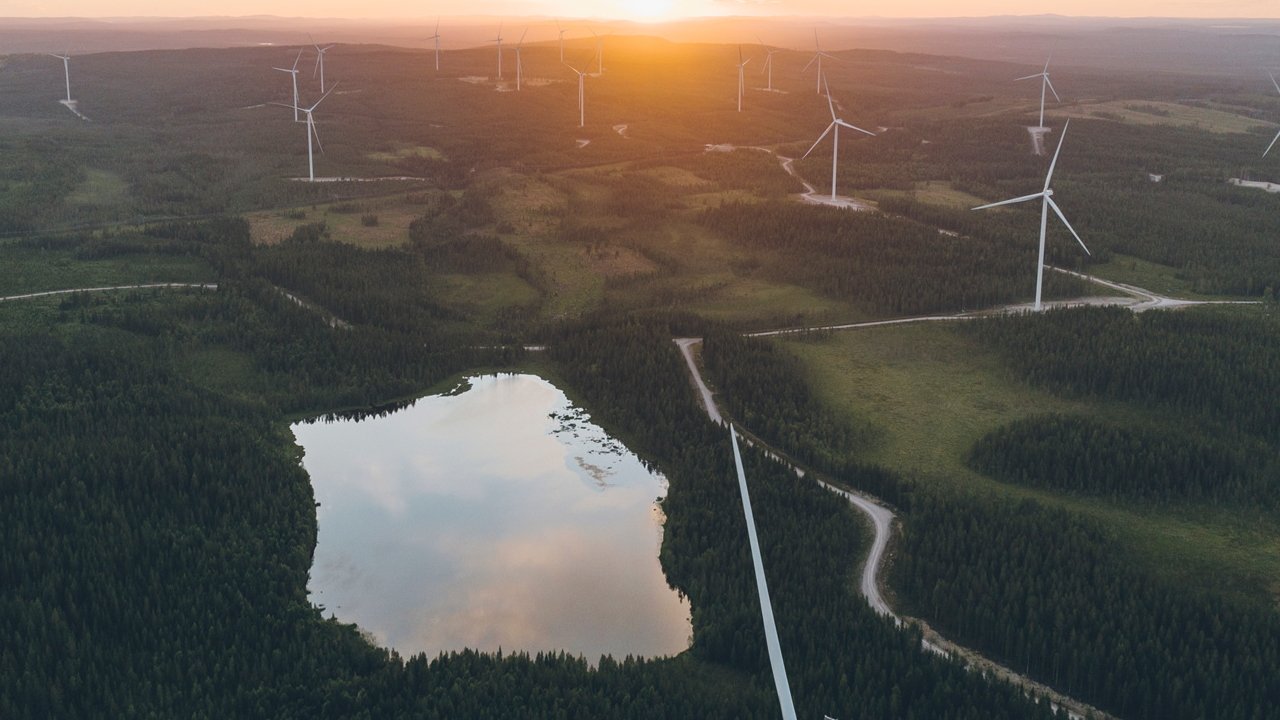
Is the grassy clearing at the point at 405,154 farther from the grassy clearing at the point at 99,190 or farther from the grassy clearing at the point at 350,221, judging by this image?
the grassy clearing at the point at 99,190

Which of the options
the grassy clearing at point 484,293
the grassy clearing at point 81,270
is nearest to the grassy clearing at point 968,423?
the grassy clearing at point 484,293

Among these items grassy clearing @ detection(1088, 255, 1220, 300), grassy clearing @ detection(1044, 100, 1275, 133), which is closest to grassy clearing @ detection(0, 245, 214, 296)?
grassy clearing @ detection(1088, 255, 1220, 300)

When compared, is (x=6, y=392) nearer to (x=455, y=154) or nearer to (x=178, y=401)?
(x=178, y=401)

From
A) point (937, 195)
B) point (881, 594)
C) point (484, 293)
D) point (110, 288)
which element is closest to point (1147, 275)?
point (937, 195)

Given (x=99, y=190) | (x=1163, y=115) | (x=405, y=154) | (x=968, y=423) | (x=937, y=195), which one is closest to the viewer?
(x=968, y=423)

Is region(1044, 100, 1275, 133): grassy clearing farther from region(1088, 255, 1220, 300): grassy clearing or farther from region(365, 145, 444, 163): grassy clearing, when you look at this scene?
region(365, 145, 444, 163): grassy clearing

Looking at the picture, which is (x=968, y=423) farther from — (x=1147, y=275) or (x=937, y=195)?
(x=937, y=195)
